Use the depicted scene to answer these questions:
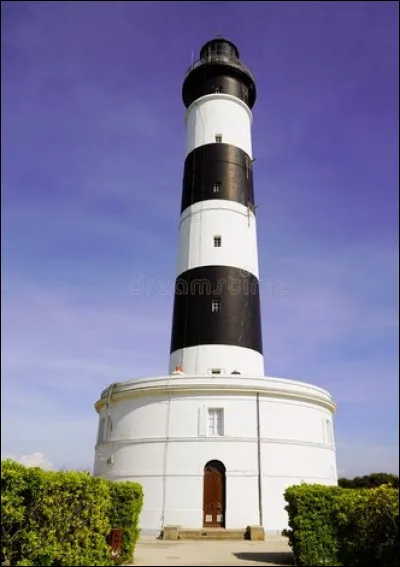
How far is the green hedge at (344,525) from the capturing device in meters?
9.77

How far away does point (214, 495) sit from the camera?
15938 millimetres

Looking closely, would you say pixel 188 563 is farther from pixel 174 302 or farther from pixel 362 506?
pixel 174 302

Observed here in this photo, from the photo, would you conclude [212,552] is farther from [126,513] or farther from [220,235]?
[220,235]

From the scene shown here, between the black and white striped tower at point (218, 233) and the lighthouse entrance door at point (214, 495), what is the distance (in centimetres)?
344

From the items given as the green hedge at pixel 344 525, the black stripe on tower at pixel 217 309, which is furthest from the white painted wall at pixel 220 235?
the green hedge at pixel 344 525

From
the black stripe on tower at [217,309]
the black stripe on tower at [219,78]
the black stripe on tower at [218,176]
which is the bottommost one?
the black stripe on tower at [217,309]

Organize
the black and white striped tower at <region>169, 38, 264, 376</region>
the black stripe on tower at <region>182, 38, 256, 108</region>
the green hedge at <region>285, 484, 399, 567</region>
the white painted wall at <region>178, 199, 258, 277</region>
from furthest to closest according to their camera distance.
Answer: the black stripe on tower at <region>182, 38, 256, 108</region> < the white painted wall at <region>178, 199, 258, 277</region> < the black and white striped tower at <region>169, 38, 264, 376</region> < the green hedge at <region>285, 484, 399, 567</region>

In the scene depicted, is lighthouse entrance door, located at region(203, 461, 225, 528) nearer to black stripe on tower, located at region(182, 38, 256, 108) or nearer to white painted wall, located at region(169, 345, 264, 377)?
white painted wall, located at region(169, 345, 264, 377)

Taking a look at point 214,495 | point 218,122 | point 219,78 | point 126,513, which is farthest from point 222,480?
point 219,78

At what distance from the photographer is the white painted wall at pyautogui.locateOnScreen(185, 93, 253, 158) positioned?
2397 centimetres

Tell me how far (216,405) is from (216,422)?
1.94 ft

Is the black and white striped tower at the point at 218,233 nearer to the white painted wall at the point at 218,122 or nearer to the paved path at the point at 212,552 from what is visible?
the white painted wall at the point at 218,122

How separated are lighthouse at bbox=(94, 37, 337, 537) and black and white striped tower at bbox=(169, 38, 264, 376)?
0.17 ft

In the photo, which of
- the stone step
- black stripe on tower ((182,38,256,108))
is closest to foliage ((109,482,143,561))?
the stone step
